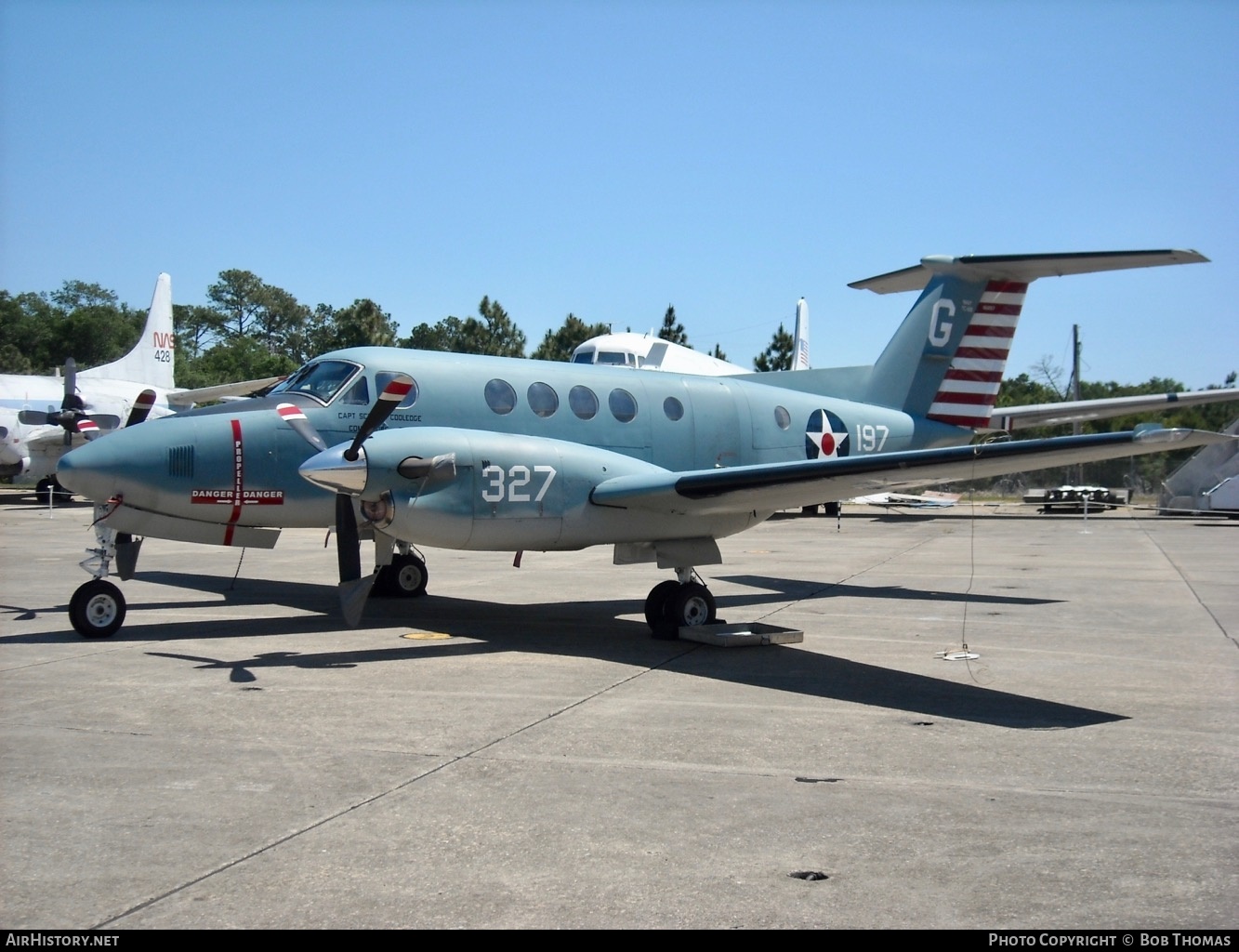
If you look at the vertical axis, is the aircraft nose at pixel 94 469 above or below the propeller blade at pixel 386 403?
below

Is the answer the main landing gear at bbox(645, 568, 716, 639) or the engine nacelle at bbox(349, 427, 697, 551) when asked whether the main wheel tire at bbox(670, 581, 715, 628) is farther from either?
the engine nacelle at bbox(349, 427, 697, 551)

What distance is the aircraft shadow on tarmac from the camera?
8.42 metres

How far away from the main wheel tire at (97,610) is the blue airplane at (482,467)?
0.02m

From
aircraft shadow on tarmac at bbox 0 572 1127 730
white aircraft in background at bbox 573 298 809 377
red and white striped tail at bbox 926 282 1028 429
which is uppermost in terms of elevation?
white aircraft in background at bbox 573 298 809 377

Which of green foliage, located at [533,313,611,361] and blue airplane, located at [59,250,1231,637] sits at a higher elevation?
green foliage, located at [533,313,611,361]

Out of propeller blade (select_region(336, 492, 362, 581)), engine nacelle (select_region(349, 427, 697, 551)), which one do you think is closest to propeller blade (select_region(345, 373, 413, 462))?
engine nacelle (select_region(349, 427, 697, 551))

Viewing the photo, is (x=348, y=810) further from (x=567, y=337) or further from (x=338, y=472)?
(x=567, y=337)

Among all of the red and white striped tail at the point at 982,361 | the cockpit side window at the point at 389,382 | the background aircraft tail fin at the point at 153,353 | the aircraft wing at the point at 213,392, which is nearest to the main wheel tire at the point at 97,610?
the cockpit side window at the point at 389,382

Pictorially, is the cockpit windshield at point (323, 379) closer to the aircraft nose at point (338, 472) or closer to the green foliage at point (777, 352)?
the aircraft nose at point (338, 472)

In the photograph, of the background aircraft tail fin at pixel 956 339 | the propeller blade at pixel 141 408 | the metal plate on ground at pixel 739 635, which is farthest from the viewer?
the background aircraft tail fin at pixel 956 339

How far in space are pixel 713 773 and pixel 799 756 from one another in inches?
27.6

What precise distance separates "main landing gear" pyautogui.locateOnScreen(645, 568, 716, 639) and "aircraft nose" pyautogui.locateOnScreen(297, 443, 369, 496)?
352 centimetres

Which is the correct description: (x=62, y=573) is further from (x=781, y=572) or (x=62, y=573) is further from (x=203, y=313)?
(x=203, y=313)

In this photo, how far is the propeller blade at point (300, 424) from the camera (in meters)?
11.3
